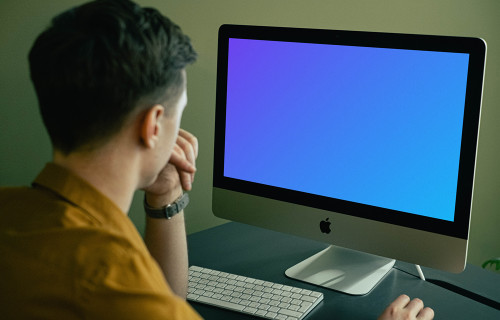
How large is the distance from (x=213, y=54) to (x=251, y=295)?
81 cm

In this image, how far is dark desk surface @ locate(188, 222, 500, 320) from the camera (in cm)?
132

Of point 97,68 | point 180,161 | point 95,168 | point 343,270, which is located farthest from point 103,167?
point 343,270

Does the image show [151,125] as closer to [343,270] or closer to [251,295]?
[251,295]

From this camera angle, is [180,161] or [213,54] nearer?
[180,161]

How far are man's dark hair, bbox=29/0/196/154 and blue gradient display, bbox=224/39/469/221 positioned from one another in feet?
1.77

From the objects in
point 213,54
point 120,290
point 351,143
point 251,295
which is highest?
point 213,54

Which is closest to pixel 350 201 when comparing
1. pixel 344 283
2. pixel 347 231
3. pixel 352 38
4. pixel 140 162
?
pixel 347 231

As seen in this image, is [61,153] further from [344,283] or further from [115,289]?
[344,283]

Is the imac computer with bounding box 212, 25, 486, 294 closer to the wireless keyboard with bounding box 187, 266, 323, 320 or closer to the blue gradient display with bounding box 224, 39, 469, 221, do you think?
the blue gradient display with bounding box 224, 39, 469, 221

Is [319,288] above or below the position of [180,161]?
below

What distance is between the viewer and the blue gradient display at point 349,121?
128 cm

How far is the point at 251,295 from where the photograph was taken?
4.43ft

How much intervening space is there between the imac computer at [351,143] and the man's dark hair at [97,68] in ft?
1.77

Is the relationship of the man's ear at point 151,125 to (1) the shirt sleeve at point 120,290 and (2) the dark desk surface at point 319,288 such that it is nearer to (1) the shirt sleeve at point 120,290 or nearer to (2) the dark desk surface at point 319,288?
(1) the shirt sleeve at point 120,290
